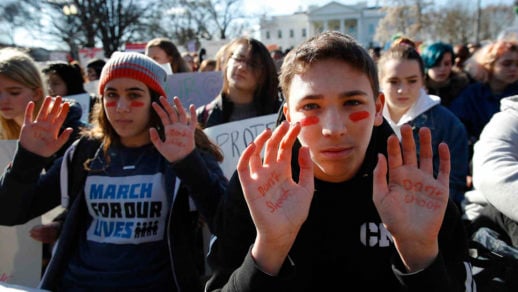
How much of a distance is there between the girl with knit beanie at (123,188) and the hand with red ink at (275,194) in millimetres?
808

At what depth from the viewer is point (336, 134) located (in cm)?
138

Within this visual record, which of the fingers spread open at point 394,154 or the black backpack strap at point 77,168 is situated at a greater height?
the fingers spread open at point 394,154

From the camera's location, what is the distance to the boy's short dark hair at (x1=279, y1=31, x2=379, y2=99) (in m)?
1.46

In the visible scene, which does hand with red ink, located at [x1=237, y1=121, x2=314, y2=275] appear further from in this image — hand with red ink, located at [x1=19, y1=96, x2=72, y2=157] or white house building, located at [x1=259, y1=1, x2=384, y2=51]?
white house building, located at [x1=259, y1=1, x2=384, y2=51]

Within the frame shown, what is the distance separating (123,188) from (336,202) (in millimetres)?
1151

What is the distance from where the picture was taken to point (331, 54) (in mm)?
1458

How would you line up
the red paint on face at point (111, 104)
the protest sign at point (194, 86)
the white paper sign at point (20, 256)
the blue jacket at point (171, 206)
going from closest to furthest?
the blue jacket at point (171, 206) → the red paint on face at point (111, 104) → the white paper sign at point (20, 256) → the protest sign at point (194, 86)

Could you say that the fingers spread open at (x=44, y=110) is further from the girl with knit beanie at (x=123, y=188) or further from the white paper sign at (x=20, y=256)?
the white paper sign at (x=20, y=256)

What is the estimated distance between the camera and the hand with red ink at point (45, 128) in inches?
84.3

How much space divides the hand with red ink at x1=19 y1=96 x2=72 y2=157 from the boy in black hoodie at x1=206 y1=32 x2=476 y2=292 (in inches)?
43.2

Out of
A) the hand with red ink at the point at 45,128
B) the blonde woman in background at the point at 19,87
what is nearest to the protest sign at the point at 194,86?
the blonde woman in background at the point at 19,87

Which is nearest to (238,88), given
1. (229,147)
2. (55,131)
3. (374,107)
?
(229,147)

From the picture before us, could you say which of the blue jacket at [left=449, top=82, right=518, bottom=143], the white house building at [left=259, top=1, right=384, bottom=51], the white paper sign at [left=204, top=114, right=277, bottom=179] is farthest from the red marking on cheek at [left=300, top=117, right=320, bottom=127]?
the white house building at [left=259, top=1, right=384, bottom=51]

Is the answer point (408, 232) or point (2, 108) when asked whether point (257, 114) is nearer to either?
point (2, 108)
